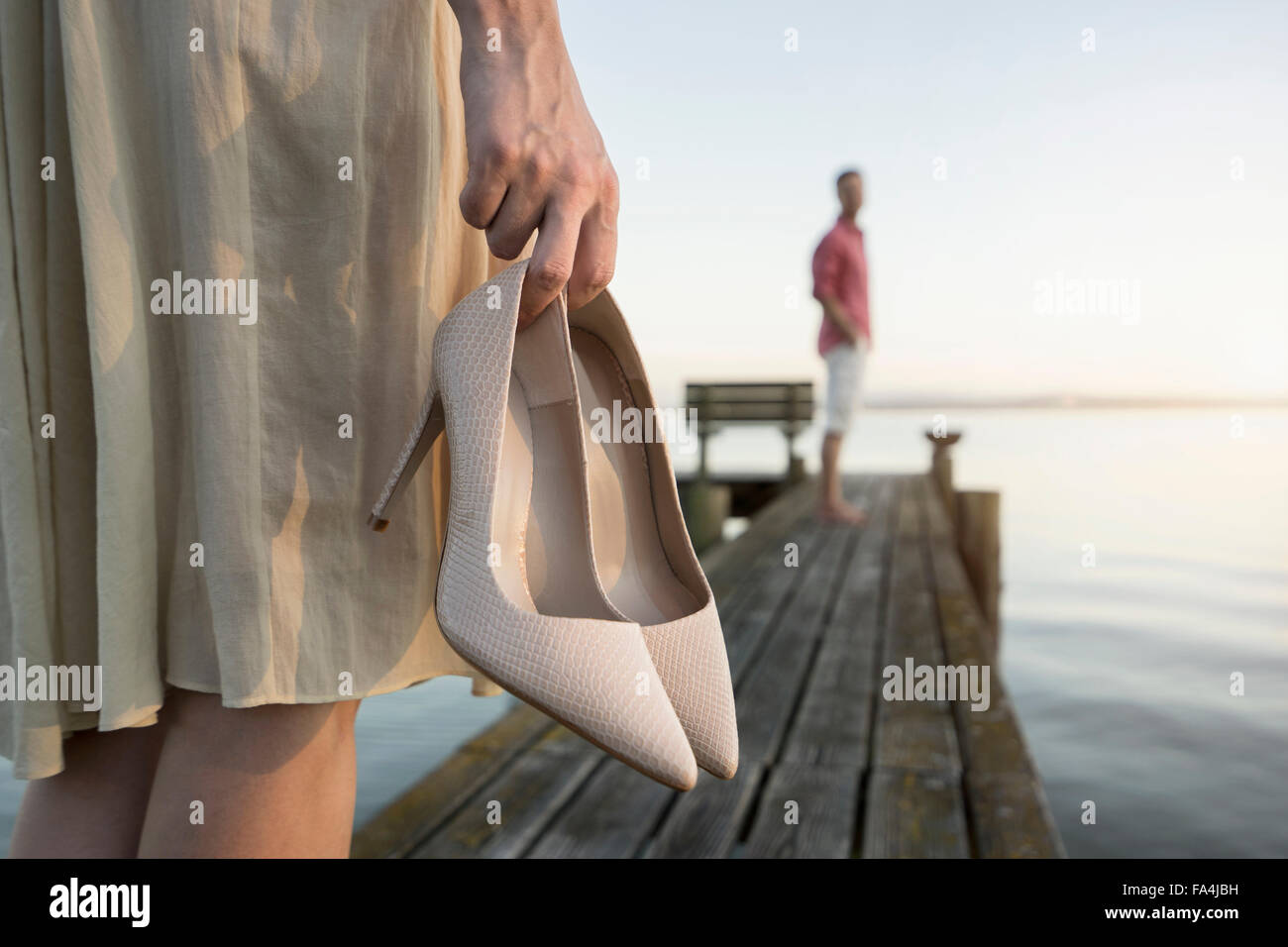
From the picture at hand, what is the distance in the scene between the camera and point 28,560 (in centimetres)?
72

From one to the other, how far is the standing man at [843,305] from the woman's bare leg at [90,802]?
4344 mm

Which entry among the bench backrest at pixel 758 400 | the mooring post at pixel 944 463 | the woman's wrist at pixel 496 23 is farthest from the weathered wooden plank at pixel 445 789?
the bench backrest at pixel 758 400

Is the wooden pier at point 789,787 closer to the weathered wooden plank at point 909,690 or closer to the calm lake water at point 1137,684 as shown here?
the weathered wooden plank at point 909,690

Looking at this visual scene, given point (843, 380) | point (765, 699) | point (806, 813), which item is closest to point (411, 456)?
point (806, 813)

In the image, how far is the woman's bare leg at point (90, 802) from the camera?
77 cm

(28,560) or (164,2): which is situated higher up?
(164,2)

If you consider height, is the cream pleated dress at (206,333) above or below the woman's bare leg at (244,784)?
above

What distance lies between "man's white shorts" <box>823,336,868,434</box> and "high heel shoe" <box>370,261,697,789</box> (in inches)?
164

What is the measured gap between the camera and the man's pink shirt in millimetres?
4719

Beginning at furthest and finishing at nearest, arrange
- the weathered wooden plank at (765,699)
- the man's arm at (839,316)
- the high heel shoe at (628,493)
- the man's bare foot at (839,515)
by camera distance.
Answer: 1. the man's bare foot at (839,515)
2. the man's arm at (839,316)
3. the weathered wooden plank at (765,699)
4. the high heel shoe at (628,493)
